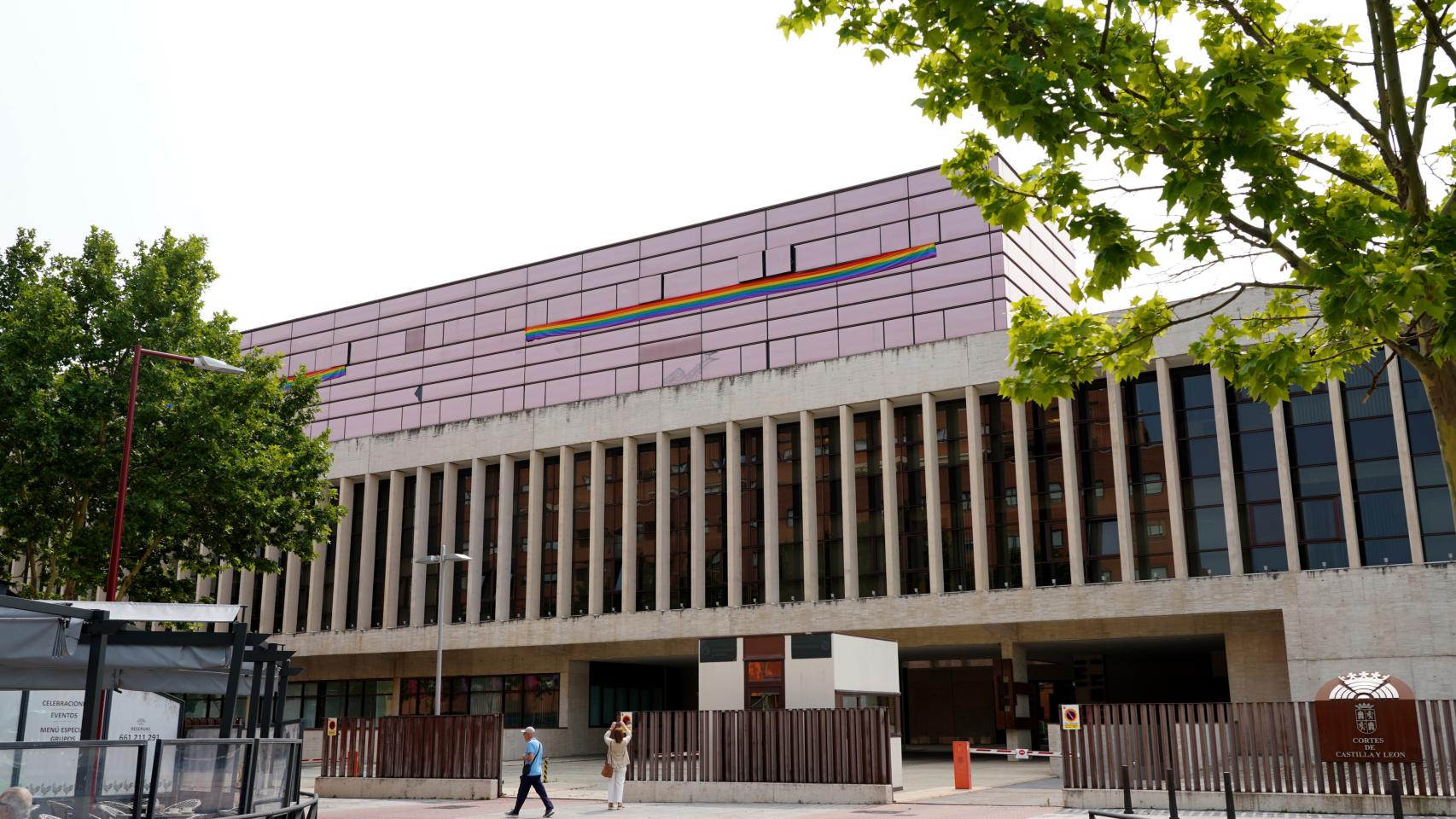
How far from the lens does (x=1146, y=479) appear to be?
3741 cm

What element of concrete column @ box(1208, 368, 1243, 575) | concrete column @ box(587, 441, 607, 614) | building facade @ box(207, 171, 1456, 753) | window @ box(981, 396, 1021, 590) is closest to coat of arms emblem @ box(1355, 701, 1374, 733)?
building facade @ box(207, 171, 1456, 753)

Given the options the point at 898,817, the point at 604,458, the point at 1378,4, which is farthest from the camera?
the point at 604,458

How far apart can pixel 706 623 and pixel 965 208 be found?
71.2ft

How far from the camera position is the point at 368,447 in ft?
171

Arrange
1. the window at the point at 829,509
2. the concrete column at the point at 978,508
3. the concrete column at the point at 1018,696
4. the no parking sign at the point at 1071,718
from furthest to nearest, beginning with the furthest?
the window at the point at 829,509, the concrete column at the point at 1018,696, the concrete column at the point at 978,508, the no parking sign at the point at 1071,718

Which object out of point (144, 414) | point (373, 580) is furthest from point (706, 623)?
point (144, 414)

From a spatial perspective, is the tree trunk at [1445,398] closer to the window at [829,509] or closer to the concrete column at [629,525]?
the window at [829,509]

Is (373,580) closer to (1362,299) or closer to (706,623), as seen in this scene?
(706,623)

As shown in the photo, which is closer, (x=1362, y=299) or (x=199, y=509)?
(x=1362, y=299)

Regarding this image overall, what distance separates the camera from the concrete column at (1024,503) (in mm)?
37688

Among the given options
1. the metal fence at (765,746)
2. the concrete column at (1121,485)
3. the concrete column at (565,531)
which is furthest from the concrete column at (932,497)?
the metal fence at (765,746)

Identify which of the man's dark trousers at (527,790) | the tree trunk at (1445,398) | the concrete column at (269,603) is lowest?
the man's dark trousers at (527,790)

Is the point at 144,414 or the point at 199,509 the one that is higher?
the point at 144,414

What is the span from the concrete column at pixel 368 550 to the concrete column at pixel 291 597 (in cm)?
331
